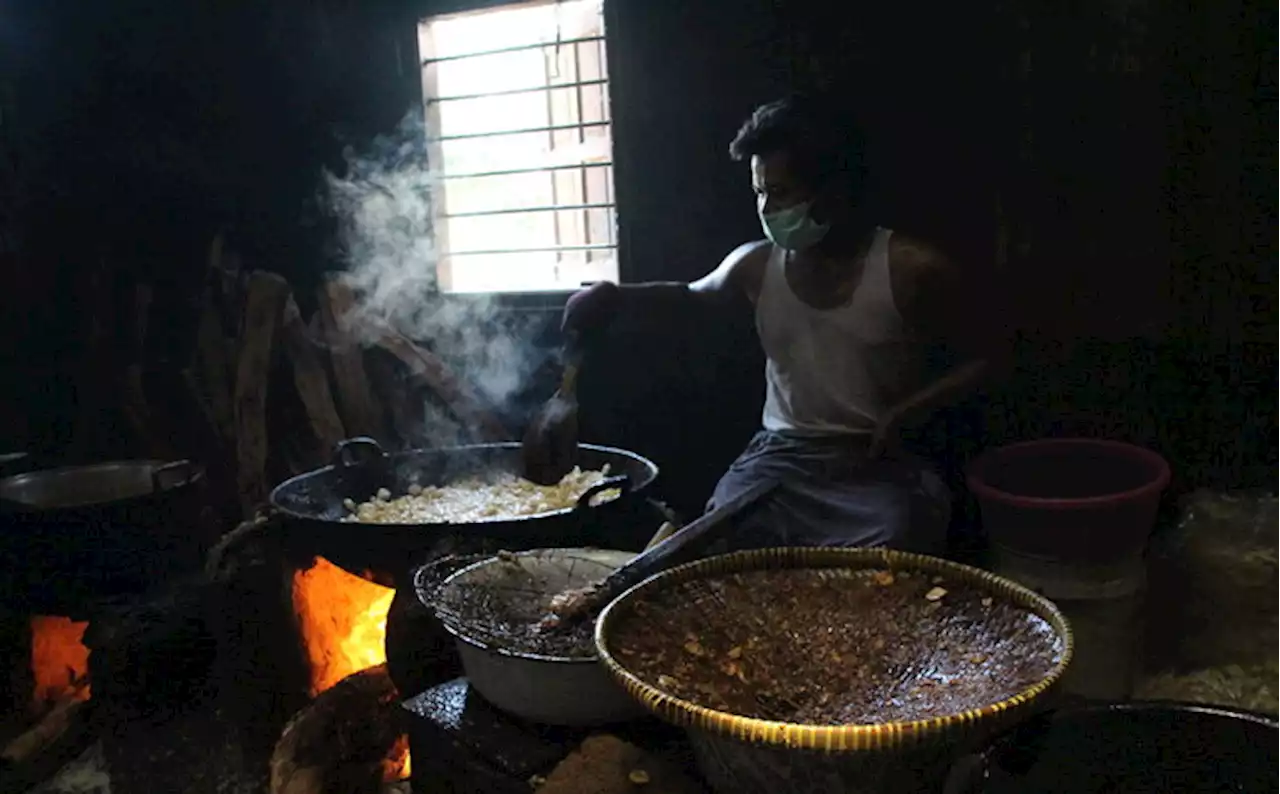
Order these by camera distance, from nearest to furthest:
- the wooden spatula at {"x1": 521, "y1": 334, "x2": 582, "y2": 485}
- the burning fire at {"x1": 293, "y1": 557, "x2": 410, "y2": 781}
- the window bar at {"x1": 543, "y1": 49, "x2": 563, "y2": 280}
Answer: the wooden spatula at {"x1": 521, "y1": 334, "x2": 582, "y2": 485}, the burning fire at {"x1": 293, "y1": 557, "x2": 410, "y2": 781}, the window bar at {"x1": 543, "y1": 49, "x2": 563, "y2": 280}

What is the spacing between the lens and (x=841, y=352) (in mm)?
3625

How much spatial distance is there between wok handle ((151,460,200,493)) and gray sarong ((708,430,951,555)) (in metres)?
2.54

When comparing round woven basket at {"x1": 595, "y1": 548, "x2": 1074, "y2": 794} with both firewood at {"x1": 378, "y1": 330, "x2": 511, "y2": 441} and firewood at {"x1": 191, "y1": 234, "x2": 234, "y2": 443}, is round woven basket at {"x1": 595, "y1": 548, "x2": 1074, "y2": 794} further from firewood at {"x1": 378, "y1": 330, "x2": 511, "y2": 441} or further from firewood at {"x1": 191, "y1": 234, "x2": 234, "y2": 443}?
firewood at {"x1": 191, "y1": 234, "x2": 234, "y2": 443}

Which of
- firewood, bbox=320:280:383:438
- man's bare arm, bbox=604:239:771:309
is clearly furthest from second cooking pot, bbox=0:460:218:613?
man's bare arm, bbox=604:239:771:309

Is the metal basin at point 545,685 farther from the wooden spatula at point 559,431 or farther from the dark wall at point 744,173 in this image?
the dark wall at point 744,173

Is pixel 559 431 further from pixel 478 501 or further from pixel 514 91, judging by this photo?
pixel 514 91

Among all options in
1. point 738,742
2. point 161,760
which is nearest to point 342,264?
point 161,760

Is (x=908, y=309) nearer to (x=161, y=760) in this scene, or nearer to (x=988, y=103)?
(x=988, y=103)

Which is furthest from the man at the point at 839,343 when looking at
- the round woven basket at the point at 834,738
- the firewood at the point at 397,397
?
the firewood at the point at 397,397

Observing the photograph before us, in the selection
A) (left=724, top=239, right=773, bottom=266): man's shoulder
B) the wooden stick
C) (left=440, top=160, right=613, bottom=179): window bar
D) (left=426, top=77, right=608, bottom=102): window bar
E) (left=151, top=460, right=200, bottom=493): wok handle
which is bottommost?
the wooden stick

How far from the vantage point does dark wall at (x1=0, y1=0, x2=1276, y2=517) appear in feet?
12.1

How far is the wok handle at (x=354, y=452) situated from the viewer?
4.42 m

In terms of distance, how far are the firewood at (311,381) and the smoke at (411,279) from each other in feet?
0.95

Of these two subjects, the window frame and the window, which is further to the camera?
the window
